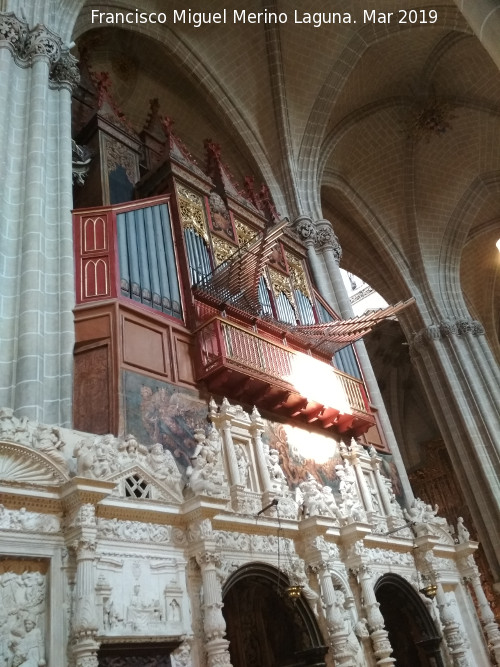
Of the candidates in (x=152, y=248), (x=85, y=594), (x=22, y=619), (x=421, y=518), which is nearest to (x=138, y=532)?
(x=85, y=594)

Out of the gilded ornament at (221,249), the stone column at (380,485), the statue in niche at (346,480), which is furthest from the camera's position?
the gilded ornament at (221,249)

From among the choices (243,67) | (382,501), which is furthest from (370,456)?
(243,67)

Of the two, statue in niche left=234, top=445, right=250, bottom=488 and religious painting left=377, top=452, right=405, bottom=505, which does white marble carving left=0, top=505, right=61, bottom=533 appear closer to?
Answer: statue in niche left=234, top=445, right=250, bottom=488

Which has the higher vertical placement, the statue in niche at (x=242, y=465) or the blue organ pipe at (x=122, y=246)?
the blue organ pipe at (x=122, y=246)

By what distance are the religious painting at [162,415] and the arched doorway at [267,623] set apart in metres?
2.07

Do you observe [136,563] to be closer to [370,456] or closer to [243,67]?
[370,456]

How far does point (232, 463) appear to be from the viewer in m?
9.75

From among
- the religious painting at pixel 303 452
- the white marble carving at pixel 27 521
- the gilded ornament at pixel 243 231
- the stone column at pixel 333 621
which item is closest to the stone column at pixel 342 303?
the religious painting at pixel 303 452

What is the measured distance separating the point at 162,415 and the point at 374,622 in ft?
15.3

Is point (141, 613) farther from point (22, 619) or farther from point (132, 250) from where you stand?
point (132, 250)

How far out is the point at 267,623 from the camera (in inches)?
411

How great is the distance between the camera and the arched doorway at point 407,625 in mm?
11078

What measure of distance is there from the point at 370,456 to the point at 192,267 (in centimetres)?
567

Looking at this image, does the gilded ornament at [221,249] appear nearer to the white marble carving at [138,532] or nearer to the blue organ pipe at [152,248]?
the blue organ pipe at [152,248]
